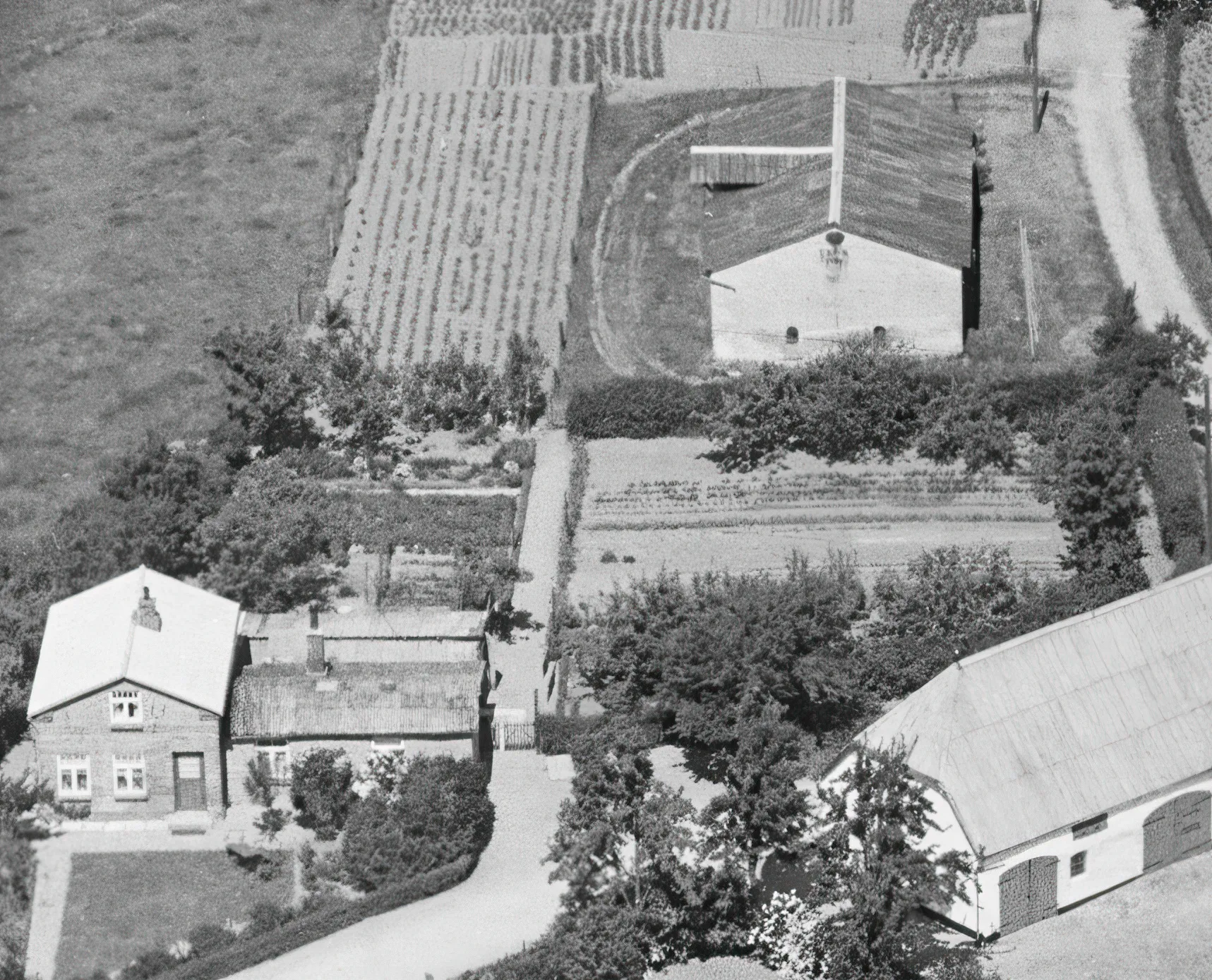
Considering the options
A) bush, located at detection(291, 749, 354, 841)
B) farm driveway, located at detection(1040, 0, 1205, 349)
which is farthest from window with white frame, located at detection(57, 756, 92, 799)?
farm driveway, located at detection(1040, 0, 1205, 349)

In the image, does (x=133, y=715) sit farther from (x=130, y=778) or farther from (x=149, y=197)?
(x=149, y=197)

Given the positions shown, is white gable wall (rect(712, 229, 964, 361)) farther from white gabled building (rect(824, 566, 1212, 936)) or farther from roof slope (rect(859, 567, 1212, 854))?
white gabled building (rect(824, 566, 1212, 936))

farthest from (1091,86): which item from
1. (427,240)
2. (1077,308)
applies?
(427,240)

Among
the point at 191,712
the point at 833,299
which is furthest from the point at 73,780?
the point at 833,299

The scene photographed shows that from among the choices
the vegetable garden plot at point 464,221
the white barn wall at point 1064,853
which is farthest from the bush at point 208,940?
the vegetable garden plot at point 464,221

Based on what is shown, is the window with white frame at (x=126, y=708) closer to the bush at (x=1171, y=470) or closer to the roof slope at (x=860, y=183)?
the roof slope at (x=860, y=183)

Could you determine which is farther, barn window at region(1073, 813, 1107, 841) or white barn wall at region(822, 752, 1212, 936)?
barn window at region(1073, 813, 1107, 841)

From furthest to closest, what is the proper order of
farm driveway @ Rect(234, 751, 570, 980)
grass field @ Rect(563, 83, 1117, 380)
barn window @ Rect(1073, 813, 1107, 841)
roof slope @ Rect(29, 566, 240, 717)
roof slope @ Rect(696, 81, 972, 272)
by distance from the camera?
grass field @ Rect(563, 83, 1117, 380)
roof slope @ Rect(696, 81, 972, 272)
roof slope @ Rect(29, 566, 240, 717)
barn window @ Rect(1073, 813, 1107, 841)
farm driveway @ Rect(234, 751, 570, 980)
